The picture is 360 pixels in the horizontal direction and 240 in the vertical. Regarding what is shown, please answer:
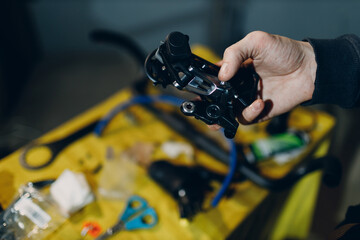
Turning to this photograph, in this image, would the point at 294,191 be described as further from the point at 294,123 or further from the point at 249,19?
the point at 249,19

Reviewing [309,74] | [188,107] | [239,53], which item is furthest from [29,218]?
[309,74]

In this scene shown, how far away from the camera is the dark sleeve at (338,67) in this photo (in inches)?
22.4

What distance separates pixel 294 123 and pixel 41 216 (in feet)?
2.28

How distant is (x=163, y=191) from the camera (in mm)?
710

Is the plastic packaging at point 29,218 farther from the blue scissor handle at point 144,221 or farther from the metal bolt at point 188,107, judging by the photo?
the metal bolt at point 188,107

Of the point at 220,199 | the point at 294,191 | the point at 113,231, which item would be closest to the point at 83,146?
the point at 113,231

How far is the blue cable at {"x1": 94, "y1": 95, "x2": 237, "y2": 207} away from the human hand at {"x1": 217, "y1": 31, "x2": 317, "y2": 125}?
5.4 inches

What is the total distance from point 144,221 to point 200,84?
34 cm

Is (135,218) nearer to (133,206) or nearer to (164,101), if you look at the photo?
(133,206)

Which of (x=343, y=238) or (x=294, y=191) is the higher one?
(x=343, y=238)

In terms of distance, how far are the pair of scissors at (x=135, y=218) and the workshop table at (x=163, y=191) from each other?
1 cm

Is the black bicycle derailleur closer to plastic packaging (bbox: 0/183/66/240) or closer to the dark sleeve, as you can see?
the dark sleeve

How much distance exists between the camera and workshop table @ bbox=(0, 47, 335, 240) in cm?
65

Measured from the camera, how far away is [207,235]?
633mm
